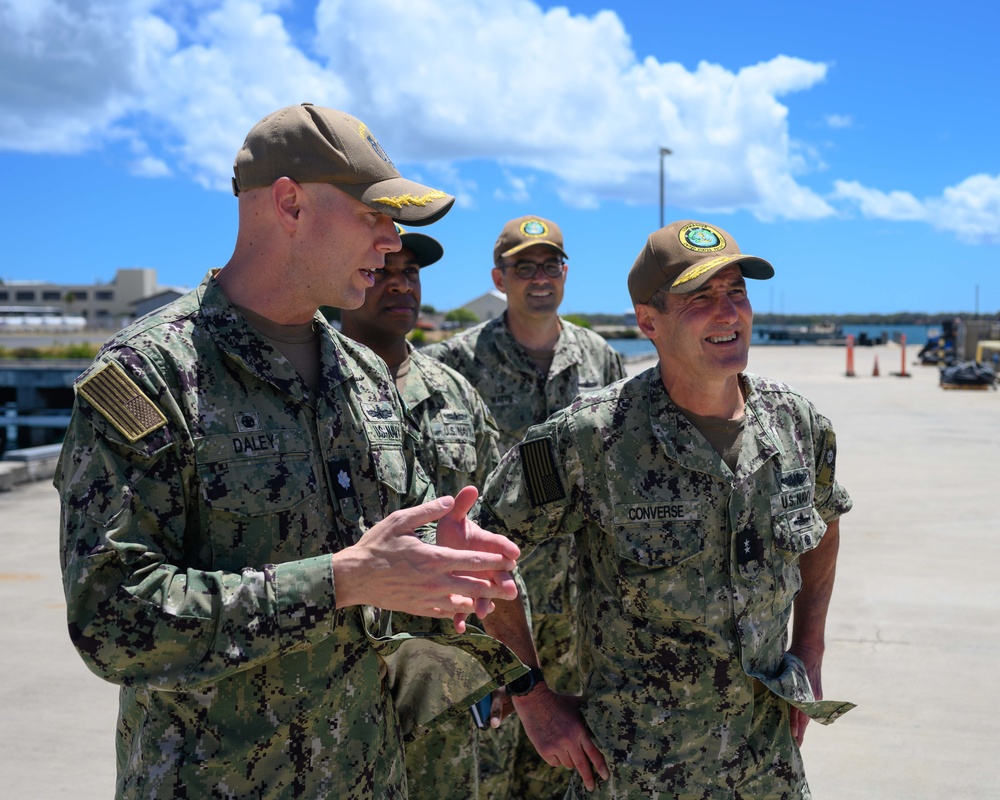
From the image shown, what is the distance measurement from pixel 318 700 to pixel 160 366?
2.42 ft

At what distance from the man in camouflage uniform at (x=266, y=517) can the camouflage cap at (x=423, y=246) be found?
1682mm

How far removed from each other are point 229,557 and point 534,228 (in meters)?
3.46

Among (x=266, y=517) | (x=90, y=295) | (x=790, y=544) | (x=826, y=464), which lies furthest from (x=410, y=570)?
(x=90, y=295)

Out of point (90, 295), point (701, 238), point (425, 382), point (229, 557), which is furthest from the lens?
point (90, 295)

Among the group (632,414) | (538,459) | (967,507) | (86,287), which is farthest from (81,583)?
(86,287)

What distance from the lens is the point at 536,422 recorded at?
471 cm

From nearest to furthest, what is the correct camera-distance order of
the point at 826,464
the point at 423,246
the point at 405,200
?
1. the point at 405,200
2. the point at 826,464
3. the point at 423,246

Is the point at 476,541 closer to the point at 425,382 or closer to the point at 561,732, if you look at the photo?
the point at 561,732

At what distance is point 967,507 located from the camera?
28.8 ft

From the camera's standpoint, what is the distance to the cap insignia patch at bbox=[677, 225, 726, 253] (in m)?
2.52

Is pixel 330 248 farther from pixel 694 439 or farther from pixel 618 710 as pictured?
pixel 618 710

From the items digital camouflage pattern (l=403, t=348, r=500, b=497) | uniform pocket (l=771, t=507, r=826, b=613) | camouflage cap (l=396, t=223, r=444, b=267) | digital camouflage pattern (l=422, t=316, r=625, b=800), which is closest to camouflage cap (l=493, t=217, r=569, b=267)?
digital camouflage pattern (l=422, t=316, r=625, b=800)

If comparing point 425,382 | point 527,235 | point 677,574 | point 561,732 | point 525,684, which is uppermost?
point 527,235

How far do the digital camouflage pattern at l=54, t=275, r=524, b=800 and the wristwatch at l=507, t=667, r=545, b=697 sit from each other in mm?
367
